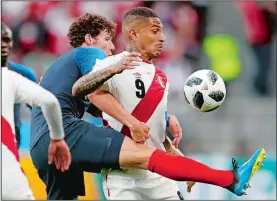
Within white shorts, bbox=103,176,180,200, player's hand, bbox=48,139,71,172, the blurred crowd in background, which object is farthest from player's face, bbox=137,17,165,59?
the blurred crowd in background

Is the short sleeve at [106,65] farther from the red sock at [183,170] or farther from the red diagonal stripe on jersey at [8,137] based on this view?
the red diagonal stripe on jersey at [8,137]

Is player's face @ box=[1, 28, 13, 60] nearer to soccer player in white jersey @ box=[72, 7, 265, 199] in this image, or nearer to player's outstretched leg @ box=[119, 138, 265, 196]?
soccer player in white jersey @ box=[72, 7, 265, 199]

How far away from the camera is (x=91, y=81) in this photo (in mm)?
6227

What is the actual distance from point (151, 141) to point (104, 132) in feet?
1.45

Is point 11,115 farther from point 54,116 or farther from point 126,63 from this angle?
Answer: point 126,63

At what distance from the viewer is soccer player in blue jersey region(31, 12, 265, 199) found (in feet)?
20.7

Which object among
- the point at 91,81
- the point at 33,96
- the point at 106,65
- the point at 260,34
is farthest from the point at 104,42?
the point at 260,34

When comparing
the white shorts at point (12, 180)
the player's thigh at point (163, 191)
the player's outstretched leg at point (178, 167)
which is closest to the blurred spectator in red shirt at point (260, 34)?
the player's thigh at point (163, 191)

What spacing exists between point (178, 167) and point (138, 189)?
17.4 inches

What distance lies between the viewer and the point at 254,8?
13.4m

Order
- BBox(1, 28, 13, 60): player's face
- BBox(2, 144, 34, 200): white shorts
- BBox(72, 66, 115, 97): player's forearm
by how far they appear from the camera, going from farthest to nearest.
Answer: BBox(72, 66, 115, 97): player's forearm
BBox(1, 28, 13, 60): player's face
BBox(2, 144, 34, 200): white shorts

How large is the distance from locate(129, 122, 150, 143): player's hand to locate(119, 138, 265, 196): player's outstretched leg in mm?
88

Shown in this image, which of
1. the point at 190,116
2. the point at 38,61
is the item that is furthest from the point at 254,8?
the point at 38,61

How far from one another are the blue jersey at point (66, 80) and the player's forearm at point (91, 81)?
0.32 meters
